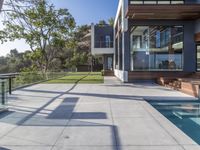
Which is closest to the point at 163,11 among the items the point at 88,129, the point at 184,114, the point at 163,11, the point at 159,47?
the point at 163,11

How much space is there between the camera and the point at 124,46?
20.5 metres

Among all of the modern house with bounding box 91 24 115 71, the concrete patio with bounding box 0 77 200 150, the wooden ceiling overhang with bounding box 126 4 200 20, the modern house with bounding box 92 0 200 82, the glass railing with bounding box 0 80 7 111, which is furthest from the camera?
the modern house with bounding box 91 24 115 71

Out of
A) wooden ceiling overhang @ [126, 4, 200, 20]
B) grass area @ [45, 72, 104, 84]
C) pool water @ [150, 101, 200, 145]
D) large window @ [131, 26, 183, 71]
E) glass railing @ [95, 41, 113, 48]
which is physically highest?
wooden ceiling overhang @ [126, 4, 200, 20]

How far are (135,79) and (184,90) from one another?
631 centimetres

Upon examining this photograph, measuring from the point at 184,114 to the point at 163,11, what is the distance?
9.70 meters

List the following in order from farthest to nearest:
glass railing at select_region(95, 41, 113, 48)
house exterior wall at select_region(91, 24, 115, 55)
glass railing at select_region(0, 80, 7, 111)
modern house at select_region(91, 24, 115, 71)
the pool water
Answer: glass railing at select_region(95, 41, 113, 48) → modern house at select_region(91, 24, 115, 71) → house exterior wall at select_region(91, 24, 115, 55) → glass railing at select_region(0, 80, 7, 111) → the pool water

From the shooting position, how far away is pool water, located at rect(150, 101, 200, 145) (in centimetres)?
763

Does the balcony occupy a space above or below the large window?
above

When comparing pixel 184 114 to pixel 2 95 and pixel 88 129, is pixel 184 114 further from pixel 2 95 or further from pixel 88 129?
pixel 2 95

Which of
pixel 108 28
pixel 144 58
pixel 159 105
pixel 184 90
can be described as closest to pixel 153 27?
pixel 144 58

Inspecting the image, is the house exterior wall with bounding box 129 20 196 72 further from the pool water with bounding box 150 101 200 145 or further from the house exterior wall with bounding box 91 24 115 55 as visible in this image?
the house exterior wall with bounding box 91 24 115 55

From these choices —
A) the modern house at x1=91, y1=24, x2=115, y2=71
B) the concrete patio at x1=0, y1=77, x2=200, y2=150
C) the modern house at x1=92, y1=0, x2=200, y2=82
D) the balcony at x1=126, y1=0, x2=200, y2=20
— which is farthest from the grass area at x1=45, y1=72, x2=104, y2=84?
the concrete patio at x1=0, y1=77, x2=200, y2=150

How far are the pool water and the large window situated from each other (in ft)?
29.5

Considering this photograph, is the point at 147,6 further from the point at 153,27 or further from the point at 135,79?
the point at 135,79
